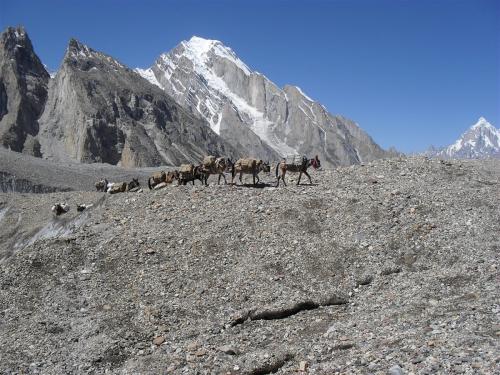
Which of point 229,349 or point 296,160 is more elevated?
point 296,160

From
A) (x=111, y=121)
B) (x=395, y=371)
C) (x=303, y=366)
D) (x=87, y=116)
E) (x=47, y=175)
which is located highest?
(x=87, y=116)

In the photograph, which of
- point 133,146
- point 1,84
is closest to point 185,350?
point 133,146

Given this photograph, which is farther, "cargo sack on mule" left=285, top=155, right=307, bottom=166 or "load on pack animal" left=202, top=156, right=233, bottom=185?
"load on pack animal" left=202, top=156, right=233, bottom=185

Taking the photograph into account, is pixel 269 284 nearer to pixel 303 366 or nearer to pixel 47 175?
pixel 303 366

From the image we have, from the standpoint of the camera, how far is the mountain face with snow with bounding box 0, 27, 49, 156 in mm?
140375

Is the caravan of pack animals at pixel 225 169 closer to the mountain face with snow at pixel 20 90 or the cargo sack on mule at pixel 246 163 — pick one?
the cargo sack on mule at pixel 246 163

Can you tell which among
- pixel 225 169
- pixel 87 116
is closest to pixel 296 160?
pixel 225 169

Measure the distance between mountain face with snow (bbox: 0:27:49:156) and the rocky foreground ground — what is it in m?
128

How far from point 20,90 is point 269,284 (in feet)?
521

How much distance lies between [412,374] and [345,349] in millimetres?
2030

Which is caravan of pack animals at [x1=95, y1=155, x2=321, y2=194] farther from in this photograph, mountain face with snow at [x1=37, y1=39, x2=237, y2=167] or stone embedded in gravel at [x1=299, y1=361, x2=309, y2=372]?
mountain face with snow at [x1=37, y1=39, x2=237, y2=167]

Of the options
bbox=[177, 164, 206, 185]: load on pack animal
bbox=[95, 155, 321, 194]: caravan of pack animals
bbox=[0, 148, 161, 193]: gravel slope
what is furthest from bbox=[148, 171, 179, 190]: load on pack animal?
bbox=[0, 148, 161, 193]: gravel slope

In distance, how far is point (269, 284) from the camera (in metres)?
14.8

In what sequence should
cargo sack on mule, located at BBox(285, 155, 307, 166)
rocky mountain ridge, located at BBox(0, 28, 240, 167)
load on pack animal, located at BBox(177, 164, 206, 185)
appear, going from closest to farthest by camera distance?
cargo sack on mule, located at BBox(285, 155, 307, 166) → load on pack animal, located at BBox(177, 164, 206, 185) → rocky mountain ridge, located at BBox(0, 28, 240, 167)
